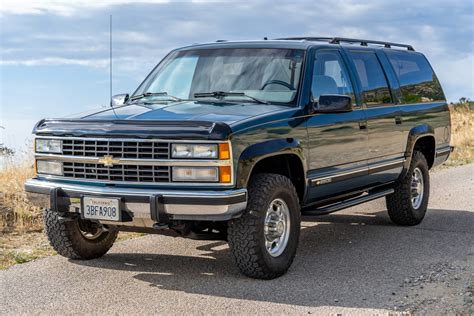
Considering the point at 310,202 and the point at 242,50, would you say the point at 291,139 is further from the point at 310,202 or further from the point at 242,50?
the point at 242,50

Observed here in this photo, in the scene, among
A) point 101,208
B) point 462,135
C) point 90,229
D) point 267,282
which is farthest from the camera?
point 462,135

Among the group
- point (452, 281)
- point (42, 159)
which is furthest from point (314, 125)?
point (42, 159)

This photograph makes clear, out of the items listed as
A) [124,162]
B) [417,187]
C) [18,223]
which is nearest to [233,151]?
[124,162]

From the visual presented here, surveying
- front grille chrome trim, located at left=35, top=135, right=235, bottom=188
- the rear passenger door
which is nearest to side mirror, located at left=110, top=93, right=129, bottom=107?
front grille chrome trim, located at left=35, top=135, right=235, bottom=188

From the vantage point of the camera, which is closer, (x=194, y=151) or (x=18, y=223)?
(x=194, y=151)

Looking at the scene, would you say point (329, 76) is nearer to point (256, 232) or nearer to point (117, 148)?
point (256, 232)

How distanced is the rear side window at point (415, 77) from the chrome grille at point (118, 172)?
4.46 metres

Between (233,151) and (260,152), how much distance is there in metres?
0.39

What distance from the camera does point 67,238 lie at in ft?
24.3

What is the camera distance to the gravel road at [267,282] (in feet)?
19.8

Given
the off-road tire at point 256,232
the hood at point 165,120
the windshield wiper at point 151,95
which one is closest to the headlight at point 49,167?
the hood at point 165,120

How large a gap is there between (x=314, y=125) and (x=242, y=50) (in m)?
1.19

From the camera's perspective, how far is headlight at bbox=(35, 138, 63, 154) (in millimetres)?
7016

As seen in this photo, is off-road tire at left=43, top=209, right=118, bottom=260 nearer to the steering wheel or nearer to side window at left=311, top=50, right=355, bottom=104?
the steering wheel
